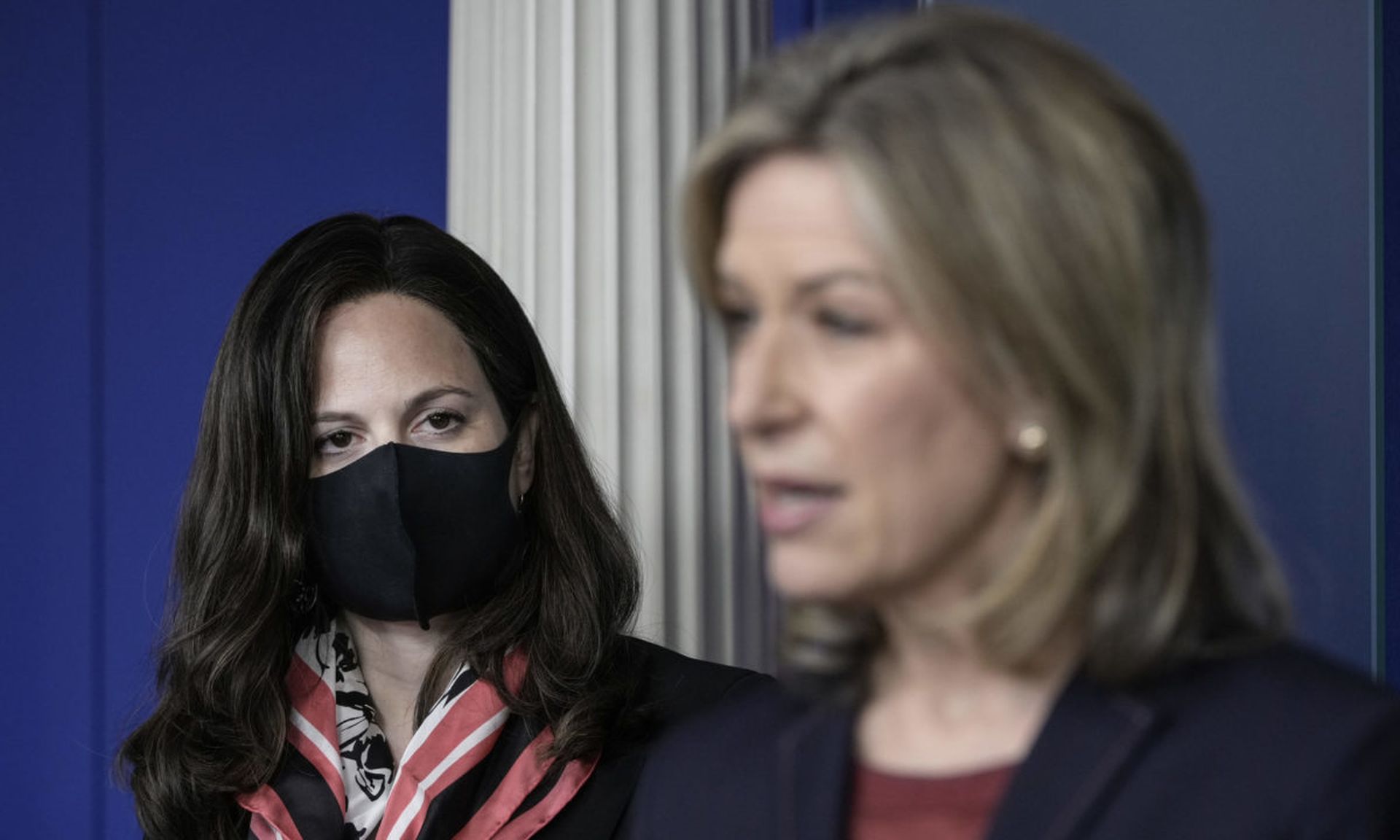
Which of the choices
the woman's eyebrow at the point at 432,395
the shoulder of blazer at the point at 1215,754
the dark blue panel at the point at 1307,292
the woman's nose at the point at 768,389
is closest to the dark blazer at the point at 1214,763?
the shoulder of blazer at the point at 1215,754

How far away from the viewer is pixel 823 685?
128 centimetres

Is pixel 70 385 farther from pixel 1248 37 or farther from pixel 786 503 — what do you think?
pixel 786 503

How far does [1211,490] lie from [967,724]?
0.79ft

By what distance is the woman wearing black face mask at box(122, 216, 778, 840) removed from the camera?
2.05 m

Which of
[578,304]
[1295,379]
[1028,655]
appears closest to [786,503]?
[1028,655]

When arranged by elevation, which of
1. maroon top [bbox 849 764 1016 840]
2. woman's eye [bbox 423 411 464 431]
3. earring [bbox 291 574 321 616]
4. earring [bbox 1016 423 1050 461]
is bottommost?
maroon top [bbox 849 764 1016 840]

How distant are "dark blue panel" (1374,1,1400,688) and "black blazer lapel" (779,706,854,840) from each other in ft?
3.49

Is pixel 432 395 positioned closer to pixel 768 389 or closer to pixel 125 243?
pixel 768 389

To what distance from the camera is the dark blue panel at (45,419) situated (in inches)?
137

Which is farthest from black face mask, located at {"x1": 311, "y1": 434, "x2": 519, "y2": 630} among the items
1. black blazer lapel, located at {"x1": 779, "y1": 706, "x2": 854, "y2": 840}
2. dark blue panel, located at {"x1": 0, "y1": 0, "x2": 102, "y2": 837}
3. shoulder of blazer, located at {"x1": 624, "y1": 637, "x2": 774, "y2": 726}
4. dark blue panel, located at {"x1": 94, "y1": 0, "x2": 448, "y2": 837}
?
dark blue panel, located at {"x1": 0, "y1": 0, "x2": 102, "y2": 837}

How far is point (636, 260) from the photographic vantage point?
8.27ft

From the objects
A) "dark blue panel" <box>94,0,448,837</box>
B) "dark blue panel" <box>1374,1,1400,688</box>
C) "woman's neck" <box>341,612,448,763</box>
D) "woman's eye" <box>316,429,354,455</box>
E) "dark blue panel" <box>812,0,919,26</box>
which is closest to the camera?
"dark blue panel" <box>1374,1,1400,688</box>

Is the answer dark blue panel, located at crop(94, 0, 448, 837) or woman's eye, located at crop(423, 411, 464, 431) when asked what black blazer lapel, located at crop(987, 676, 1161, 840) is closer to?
woman's eye, located at crop(423, 411, 464, 431)

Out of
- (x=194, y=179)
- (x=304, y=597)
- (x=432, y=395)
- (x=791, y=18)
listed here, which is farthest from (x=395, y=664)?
(x=194, y=179)
